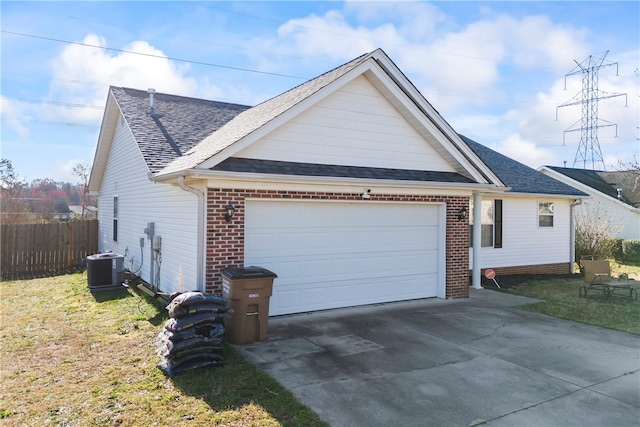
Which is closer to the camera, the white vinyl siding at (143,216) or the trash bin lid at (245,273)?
the trash bin lid at (245,273)

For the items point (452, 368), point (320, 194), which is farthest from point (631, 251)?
point (452, 368)

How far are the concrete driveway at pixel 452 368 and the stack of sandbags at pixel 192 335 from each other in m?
0.64

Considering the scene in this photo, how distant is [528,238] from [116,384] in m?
14.2

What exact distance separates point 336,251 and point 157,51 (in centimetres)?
1244

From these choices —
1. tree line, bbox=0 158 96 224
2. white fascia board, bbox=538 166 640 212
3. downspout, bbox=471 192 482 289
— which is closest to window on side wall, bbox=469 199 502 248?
downspout, bbox=471 192 482 289

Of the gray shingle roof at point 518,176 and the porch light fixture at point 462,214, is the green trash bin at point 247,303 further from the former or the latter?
the gray shingle roof at point 518,176

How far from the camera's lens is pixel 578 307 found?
10109 mm

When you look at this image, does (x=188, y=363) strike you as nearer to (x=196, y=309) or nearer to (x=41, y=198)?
(x=196, y=309)

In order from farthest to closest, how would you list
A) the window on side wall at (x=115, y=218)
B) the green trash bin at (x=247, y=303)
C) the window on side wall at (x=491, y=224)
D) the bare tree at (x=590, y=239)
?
the bare tree at (x=590, y=239)
the window on side wall at (x=115, y=218)
the window on side wall at (x=491, y=224)
the green trash bin at (x=247, y=303)

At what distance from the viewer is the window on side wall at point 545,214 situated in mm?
15672

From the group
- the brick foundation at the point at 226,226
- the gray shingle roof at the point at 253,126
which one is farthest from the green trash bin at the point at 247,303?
the gray shingle roof at the point at 253,126

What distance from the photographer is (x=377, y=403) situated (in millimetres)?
4770

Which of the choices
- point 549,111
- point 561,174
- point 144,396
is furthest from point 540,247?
point 549,111

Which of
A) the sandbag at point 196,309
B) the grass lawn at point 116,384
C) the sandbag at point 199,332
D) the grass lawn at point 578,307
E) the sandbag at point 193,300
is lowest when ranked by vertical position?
the grass lawn at point 116,384
